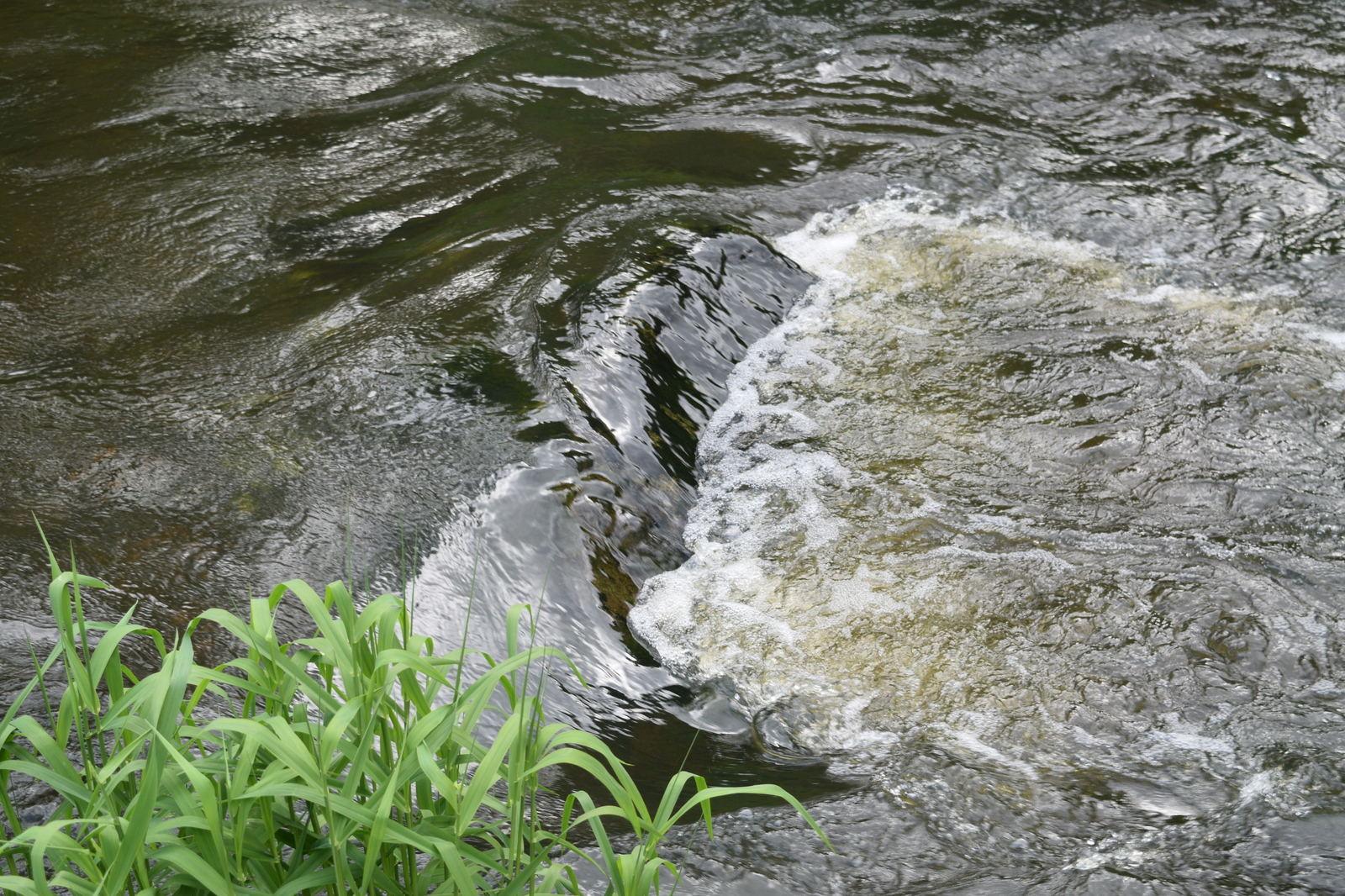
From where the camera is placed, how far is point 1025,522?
13.0ft

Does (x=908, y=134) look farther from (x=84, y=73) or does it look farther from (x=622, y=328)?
(x=84, y=73)

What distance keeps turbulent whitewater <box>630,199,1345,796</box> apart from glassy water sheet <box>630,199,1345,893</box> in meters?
0.01

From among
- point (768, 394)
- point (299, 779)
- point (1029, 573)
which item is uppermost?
point (299, 779)

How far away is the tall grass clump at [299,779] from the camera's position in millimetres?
1528

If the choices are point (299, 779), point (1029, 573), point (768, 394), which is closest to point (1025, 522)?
point (1029, 573)

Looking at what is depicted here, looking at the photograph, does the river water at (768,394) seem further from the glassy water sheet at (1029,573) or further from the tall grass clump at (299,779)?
the tall grass clump at (299,779)

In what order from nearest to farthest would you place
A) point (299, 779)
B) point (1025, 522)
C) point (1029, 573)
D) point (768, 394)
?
point (299, 779) < point (1029, 573) < point (1025, 522) < point (768, 394)

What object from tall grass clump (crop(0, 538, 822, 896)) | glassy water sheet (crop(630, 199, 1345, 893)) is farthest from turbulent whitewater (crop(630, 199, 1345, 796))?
tall grass clump (crop(0, 538, 822, 896))

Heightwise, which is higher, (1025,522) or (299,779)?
(299,779)

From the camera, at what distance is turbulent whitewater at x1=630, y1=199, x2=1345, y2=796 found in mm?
3064

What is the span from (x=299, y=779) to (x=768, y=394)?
314cm

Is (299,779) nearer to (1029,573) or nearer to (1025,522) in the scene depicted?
(1029,573)

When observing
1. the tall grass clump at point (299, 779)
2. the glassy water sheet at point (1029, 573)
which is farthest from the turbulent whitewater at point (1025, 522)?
the tall grass clump at point (299, 779)

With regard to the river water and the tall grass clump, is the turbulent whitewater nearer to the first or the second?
the river water
